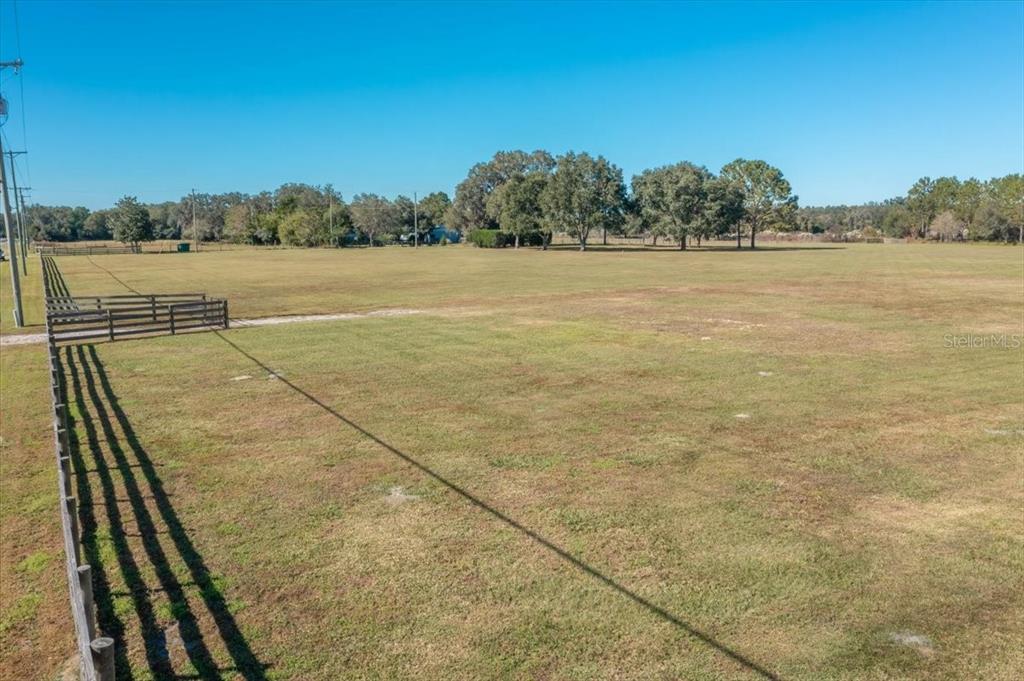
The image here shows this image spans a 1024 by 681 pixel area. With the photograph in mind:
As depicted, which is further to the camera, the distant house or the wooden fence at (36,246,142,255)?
the distant house

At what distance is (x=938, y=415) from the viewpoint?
1223cm

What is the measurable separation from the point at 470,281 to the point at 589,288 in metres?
9.64

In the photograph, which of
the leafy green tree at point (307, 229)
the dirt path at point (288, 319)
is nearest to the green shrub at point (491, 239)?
the leafy green tree at point (307, 229)

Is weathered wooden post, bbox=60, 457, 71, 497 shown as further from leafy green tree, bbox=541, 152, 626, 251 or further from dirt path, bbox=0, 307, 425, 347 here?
leafy green tree, bbox=541, 152, 626, 251

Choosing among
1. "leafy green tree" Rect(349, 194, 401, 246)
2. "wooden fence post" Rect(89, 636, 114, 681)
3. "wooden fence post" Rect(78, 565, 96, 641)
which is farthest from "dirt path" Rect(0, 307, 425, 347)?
"leafy green tree" Rect(349, 194, 401, 246)

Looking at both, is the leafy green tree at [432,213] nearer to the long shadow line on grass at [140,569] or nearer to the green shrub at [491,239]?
the green shrub at [491,239]

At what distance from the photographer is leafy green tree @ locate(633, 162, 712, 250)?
293ft

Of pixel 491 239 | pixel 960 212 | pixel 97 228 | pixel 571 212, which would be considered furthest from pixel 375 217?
pixel 960 212

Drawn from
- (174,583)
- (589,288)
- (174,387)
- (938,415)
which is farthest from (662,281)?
(174,583)

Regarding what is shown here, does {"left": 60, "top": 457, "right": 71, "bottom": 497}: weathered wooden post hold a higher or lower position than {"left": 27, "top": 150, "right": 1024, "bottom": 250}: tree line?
lower

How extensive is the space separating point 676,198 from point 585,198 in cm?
1281

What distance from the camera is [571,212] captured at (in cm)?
9369

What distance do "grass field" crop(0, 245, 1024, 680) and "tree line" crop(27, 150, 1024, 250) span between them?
77.0m

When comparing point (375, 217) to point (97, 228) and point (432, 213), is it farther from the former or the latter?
point (97, 228)
